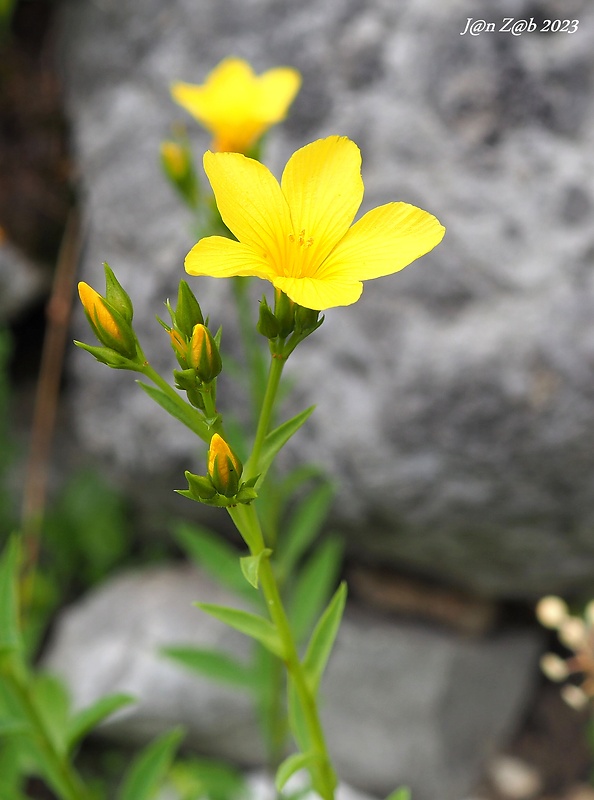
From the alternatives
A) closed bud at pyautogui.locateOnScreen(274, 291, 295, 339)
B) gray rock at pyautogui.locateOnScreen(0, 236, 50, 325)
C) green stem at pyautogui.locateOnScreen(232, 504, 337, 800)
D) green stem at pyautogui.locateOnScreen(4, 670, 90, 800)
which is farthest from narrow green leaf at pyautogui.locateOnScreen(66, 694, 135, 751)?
gray rock at pyautogui.locateOnScreen(0, 236, 50, 325)

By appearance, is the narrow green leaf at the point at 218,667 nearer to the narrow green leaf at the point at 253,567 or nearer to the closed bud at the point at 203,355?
the narrow green leaf at the point at 253,567

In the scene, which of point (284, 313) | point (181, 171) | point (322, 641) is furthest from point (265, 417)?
point (181, 171)

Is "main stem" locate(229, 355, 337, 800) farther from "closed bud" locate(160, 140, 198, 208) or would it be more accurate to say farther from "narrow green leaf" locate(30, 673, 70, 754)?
"closed bud" locate(160, 140, 198, 208)

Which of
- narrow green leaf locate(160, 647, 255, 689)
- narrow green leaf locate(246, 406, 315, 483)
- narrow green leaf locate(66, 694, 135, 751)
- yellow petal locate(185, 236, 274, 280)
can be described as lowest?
narrow green leaf locate(160, 647, 255, 689)

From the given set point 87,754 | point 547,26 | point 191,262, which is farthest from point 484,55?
point 87,754

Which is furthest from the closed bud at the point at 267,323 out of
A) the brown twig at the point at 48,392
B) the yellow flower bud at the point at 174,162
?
the brown twig at the point at 48,392

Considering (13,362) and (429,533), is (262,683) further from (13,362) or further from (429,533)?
(13,362)
